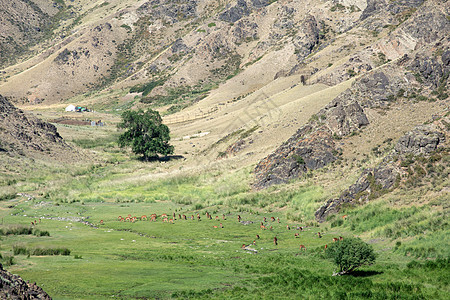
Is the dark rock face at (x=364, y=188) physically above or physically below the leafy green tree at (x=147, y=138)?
below

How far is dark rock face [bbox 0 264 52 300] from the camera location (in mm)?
13284

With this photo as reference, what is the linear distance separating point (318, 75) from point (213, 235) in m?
85.2

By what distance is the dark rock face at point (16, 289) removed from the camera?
13284 millimetres

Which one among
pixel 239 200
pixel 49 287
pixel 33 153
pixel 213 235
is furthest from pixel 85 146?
pixel 49 287

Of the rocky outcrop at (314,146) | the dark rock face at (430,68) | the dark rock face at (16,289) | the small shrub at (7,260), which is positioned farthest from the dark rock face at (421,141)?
the dark rock face at (16,289)

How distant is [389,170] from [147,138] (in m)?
66.3

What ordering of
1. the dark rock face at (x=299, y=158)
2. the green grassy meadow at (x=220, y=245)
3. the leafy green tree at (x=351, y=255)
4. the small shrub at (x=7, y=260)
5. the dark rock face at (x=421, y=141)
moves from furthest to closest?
1. the dark rock face at (x=299, y=158)
2. the dark rock face at (x=421, y=141)
3. the leafy green tree at (x=351, y=255)
4. the small shrub at (x=7, y=260)
5. the green grassy meadow at (x=220, y=245)

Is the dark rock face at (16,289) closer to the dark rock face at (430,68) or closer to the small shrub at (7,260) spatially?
the small shrub at (7,260)

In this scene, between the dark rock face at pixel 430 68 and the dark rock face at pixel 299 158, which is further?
the dark rock face at pixel 430 68

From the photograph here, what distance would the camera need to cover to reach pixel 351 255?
75.4 ft

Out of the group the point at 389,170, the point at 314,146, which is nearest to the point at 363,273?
the point at 389,170

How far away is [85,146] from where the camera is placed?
11044 centimetres

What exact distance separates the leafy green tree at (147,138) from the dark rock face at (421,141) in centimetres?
6149

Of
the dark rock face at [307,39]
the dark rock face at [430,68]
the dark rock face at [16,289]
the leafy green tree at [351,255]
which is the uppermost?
the dark rock face at [307,39]
